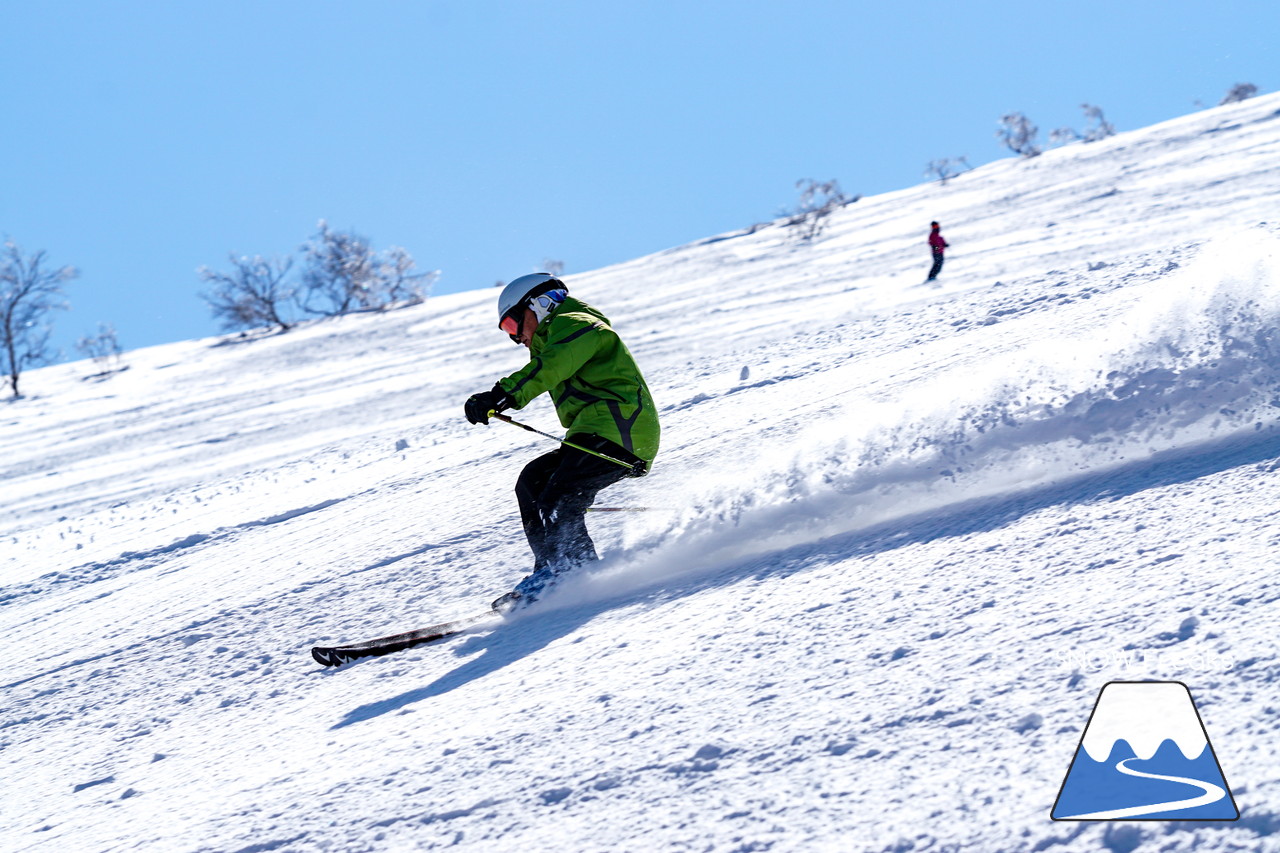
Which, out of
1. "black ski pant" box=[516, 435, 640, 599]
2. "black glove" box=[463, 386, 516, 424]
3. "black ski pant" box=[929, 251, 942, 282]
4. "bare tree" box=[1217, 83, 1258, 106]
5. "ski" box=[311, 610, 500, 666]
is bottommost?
"ski" box=[311, 610, 500, 666]

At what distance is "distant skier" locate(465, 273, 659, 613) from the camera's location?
14.4ft

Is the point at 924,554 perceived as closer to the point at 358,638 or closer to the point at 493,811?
the point at 493,811

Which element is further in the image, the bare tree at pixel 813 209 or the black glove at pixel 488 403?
the bare tree at pixel 813 209

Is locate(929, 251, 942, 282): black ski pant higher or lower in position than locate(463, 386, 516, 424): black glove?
higher

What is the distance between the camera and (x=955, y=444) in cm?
406

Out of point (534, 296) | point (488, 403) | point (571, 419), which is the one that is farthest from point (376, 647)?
point (534, 296)

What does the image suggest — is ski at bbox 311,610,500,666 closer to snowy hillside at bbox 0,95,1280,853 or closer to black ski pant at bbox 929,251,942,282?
snowy hillside at bbox 0,95,1280,853

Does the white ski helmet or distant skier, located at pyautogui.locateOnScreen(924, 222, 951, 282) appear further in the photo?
distant skier, located at pyautogui.locateOnScreen(924, 222, 951, 282)

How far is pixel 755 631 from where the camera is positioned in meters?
3.09

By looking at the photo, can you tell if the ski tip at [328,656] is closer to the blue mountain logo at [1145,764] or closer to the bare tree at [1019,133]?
the blue mountain logo at [1145,764]

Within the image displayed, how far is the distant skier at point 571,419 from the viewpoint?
438cm

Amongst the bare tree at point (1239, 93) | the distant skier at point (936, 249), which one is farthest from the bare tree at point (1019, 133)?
the distant skier at point (936, 249)

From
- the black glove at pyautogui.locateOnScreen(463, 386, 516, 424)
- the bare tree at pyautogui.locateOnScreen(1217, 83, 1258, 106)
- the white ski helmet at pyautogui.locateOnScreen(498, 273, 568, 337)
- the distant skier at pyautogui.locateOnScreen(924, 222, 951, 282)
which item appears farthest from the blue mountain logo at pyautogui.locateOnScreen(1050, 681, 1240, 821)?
the bare tree at pyautogui.locateOnScreen(1217, 83, 1258, 106)

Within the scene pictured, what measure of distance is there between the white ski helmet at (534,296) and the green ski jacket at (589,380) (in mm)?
47
